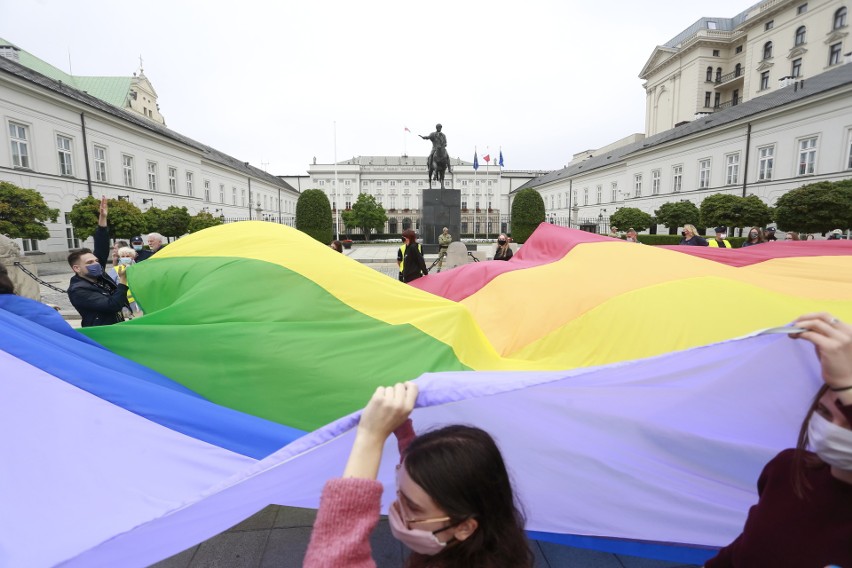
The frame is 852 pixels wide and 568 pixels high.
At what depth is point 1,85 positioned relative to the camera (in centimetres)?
2089

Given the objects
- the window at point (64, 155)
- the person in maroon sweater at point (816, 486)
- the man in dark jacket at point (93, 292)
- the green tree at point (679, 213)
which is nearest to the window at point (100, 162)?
the window at point (64, 155)

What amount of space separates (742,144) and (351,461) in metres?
38.6

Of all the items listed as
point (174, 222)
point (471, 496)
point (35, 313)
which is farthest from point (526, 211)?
point (471, 496)

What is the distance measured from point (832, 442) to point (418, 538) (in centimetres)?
88

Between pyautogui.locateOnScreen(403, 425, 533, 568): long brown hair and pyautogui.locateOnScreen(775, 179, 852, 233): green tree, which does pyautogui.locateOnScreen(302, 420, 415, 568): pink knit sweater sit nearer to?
pyautogui.locateOnScreen(403, 425, 533, 568): long brown hair

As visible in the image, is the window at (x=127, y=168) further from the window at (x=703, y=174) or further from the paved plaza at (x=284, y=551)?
the window at (x=703, y=174)

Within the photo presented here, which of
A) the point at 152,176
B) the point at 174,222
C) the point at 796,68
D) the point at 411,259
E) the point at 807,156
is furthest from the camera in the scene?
the point at 796,68

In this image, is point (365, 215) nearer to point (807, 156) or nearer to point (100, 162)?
point (100, 162)

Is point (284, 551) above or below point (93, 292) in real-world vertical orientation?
below

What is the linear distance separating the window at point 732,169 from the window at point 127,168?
42.6 meters

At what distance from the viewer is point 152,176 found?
35.2 m

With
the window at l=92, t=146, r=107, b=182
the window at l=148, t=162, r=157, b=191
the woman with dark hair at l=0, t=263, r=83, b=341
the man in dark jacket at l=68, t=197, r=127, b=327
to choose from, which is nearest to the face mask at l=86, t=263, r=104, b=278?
the man in dark jacket at l=68, t=197, r=127, b=327

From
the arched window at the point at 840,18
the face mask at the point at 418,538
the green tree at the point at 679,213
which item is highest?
the arched window at the point at 840,18

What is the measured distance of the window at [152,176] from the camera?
3459 cm
